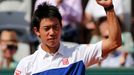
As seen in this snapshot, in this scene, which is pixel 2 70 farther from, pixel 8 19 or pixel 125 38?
pixel 125 38

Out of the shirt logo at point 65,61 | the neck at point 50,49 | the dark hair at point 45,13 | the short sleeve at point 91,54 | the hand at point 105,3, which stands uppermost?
the hand at point 105,3

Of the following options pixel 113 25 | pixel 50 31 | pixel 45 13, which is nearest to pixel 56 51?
pixel 50 31

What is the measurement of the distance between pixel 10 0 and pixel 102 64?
1519 millimetres

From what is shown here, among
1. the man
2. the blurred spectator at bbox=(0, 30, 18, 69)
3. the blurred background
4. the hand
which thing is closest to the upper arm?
the man

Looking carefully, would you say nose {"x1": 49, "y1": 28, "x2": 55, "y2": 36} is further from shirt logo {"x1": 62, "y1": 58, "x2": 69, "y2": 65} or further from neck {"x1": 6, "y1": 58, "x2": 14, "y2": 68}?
neck {"x1": 6, "y1": 58, "x2": 14, "y2": 68}

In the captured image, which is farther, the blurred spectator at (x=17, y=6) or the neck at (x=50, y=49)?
the blurred spectator at (x=17, y=6)

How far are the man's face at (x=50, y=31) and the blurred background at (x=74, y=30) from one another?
2.82m

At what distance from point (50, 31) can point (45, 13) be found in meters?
0.16

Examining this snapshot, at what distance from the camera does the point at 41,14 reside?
3.30m

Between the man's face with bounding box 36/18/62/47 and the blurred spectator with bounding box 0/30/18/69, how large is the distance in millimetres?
2888

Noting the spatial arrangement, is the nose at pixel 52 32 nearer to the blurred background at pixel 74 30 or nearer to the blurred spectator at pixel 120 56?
the blurred background at pixel 74 30

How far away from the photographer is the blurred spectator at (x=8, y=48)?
6102 millimetres

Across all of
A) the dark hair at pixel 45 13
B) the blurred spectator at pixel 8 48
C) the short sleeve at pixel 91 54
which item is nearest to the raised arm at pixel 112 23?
the short sleeve at pixel 91 54

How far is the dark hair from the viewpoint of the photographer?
128 inches
